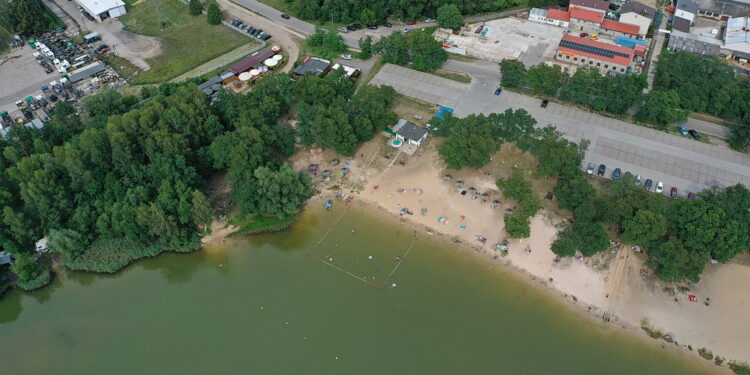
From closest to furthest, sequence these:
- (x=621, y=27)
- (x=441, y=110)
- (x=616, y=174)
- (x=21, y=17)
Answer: (x=616, y=174), (x=441, y=110), (x=621, y=27), (x=21, y=17)

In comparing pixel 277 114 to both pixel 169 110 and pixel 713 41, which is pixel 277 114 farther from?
pixel 713 41

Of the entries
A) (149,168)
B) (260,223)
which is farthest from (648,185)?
(149,168)

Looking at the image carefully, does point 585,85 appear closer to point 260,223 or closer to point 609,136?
point 609,136

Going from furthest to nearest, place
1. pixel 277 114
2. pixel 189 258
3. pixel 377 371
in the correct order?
pixel 277 114 → pixel 189 258 → pixel 377 371

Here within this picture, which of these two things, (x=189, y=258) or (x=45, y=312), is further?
(x=189, y=258)

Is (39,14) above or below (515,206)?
above

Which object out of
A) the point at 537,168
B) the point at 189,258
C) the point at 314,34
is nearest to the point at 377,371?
the point at 189,258

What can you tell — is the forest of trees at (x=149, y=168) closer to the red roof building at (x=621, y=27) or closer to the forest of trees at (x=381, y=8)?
the forest of trees at (x=381, y=8)

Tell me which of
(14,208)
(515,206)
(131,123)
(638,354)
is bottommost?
(638,354)
